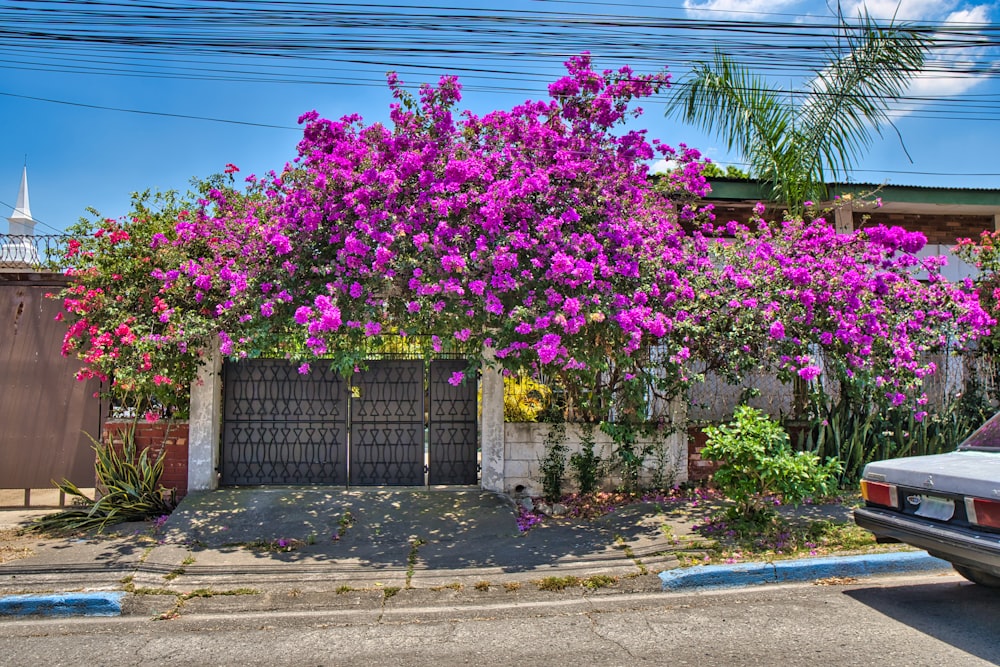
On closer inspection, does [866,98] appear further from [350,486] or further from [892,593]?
[350,486]

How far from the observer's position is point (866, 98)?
952 centimetres

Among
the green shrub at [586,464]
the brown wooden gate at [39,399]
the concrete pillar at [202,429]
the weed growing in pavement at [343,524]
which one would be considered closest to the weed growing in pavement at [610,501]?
the green shrub at [586,464]

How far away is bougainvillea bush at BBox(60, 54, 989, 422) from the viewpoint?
21.6 ft

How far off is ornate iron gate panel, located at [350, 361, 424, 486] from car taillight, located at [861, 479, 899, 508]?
4.65 meters

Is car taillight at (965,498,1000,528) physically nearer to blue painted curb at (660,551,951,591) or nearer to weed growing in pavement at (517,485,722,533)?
blue painted curb at (660,551,951,591)

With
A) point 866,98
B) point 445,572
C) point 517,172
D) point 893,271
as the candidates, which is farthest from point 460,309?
point 866,98

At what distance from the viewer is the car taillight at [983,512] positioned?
4297 mm

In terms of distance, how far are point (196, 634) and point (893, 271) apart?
305 inches

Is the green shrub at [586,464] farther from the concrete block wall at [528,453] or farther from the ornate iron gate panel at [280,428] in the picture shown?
the ornate iron gate panel at [280,428]

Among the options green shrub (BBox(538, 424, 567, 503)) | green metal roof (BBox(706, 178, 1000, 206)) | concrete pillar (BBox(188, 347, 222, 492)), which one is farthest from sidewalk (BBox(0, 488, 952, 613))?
green metal roof (BBox(706, 178, 1000, 206))

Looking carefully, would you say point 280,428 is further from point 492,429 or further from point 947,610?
point 947,610

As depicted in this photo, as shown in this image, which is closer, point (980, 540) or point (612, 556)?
point (980, 540)

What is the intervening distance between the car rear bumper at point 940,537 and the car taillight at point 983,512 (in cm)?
7

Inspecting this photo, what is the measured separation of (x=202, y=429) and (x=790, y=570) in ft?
20.2
